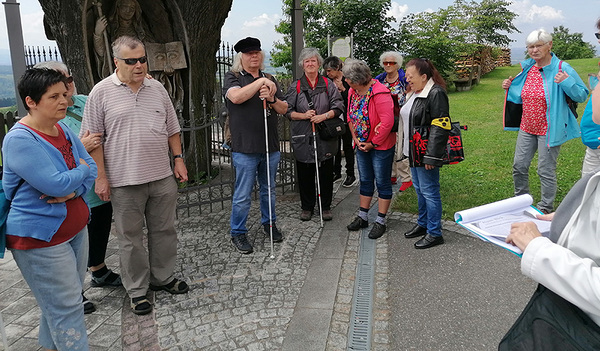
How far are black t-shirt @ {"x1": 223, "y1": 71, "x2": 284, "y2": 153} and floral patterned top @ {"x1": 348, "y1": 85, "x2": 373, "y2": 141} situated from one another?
108 centimetres

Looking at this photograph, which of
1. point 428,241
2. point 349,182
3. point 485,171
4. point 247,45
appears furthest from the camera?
point 485,171

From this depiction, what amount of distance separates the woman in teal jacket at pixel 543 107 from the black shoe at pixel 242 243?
3.17 metres

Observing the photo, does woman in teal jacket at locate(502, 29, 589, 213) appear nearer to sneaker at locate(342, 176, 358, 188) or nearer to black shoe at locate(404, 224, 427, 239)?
black shoe at locate(404, 224, 427, 239)

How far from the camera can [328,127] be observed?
200 inches

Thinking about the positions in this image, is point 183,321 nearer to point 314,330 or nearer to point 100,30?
point 314,330

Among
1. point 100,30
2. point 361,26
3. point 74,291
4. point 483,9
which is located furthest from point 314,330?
point 483,9

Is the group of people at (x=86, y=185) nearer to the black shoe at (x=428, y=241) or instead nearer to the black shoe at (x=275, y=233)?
the black shoe at (x=275, y=233)

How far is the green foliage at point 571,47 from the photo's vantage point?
38894mm

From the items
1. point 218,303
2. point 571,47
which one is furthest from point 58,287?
point 571,47

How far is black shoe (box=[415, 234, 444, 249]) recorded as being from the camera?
4512 mm

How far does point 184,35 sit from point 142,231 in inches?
152

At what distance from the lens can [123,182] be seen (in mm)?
3270

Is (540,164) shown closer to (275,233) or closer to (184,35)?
(275,233)

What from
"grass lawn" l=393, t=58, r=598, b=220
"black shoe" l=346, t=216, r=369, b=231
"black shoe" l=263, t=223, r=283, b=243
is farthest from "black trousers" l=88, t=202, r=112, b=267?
"grass lawn" l=393, t=58, r=598, b=220
